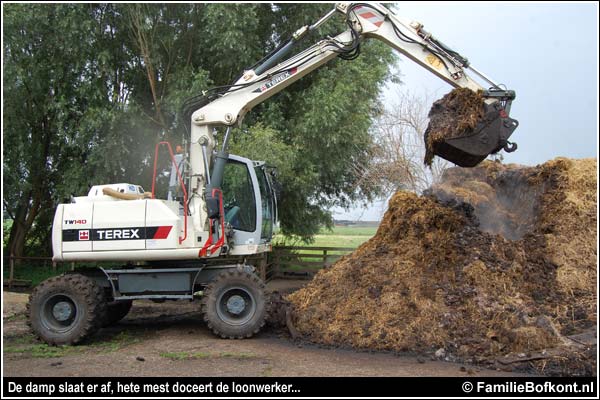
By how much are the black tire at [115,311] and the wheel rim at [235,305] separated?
1768 millimetres

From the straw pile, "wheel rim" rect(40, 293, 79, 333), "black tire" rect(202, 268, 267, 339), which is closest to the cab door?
"black tire" rect(202, 268, 267, 339)

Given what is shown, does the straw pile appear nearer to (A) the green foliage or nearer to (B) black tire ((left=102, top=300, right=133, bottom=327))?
(A) the green foliage

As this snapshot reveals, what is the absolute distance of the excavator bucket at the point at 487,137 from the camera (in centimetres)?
730

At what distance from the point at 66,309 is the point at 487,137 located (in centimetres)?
611

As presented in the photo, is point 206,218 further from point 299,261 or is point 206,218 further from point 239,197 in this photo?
point 299,261

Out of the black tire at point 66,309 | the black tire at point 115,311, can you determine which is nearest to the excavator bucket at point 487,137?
the black tire at point 66,309

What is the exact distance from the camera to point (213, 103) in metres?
8.48

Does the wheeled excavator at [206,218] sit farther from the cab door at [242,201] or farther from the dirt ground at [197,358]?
the dirt ground at [197,358]

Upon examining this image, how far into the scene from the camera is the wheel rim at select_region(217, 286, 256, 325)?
25.4 feet

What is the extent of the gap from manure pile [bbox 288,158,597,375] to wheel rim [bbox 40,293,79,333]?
3.05m

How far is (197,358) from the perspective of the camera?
6707mm

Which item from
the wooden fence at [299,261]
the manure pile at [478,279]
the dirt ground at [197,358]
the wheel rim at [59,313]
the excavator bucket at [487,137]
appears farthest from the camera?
the wooden fence at [299,261]
